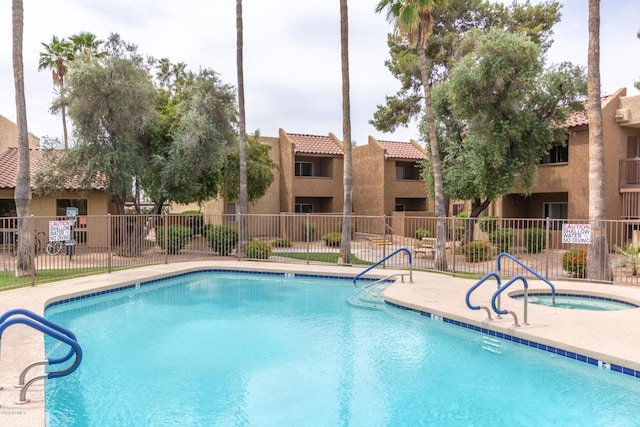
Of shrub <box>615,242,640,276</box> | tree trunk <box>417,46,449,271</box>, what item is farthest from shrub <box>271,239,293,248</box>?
shrub <box>615,242,640,276</box>

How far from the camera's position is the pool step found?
26.3 feet

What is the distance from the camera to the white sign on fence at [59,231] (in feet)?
Answer: 42.0

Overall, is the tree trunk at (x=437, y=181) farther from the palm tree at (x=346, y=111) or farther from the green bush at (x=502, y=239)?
the green bush at (x=502, y=239)

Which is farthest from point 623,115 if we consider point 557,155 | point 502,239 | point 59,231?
point 59,231

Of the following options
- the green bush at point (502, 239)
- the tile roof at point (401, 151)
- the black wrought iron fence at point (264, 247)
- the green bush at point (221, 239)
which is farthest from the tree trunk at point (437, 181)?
the tile roof at point (401, 151)

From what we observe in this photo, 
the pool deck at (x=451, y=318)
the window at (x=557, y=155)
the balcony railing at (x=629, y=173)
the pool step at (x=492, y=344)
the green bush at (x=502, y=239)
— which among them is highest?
the window at (x=557, y=155)

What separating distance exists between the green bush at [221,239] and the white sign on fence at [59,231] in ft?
24.8

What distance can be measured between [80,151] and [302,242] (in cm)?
1221

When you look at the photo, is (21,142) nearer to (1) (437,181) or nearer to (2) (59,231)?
(2) (59,231)

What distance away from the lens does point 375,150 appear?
31438 mm

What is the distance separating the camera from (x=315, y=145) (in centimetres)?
3175

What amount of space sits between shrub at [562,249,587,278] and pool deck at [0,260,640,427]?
1409 mm

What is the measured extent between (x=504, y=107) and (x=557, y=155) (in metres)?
6.50

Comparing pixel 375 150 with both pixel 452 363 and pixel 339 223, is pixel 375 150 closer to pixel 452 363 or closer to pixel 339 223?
pixel 339 223
